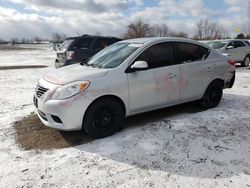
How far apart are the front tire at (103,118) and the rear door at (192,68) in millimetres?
1575

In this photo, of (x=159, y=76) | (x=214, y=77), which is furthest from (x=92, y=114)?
(x=214, y=77)

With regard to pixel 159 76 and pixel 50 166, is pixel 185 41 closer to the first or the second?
pixel 159 76

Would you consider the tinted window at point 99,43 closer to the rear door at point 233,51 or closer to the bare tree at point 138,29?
the rear door at point 233,51

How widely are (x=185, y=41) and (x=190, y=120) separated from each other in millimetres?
1679

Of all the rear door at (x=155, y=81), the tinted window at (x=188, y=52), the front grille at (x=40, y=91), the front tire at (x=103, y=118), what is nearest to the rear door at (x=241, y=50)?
the tinted window at (x=188, y=52)

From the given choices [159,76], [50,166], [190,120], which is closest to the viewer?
[50,166]

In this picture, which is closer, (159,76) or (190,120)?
(159,76)

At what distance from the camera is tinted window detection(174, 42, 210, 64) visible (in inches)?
193

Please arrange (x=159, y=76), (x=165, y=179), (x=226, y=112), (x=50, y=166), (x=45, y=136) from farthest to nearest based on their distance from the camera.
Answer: (x=226, y=112)
(x=159, y=76)
(x=45, y=136)
(x=50, y=166)
(x=165, y=179)

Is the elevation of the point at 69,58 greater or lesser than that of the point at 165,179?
greater

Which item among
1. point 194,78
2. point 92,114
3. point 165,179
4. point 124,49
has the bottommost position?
point 165,179

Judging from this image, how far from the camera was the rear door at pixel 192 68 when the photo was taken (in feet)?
16.0

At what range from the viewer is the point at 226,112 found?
5293 mm

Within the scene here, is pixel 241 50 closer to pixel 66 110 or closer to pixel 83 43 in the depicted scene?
pixel 83 43
